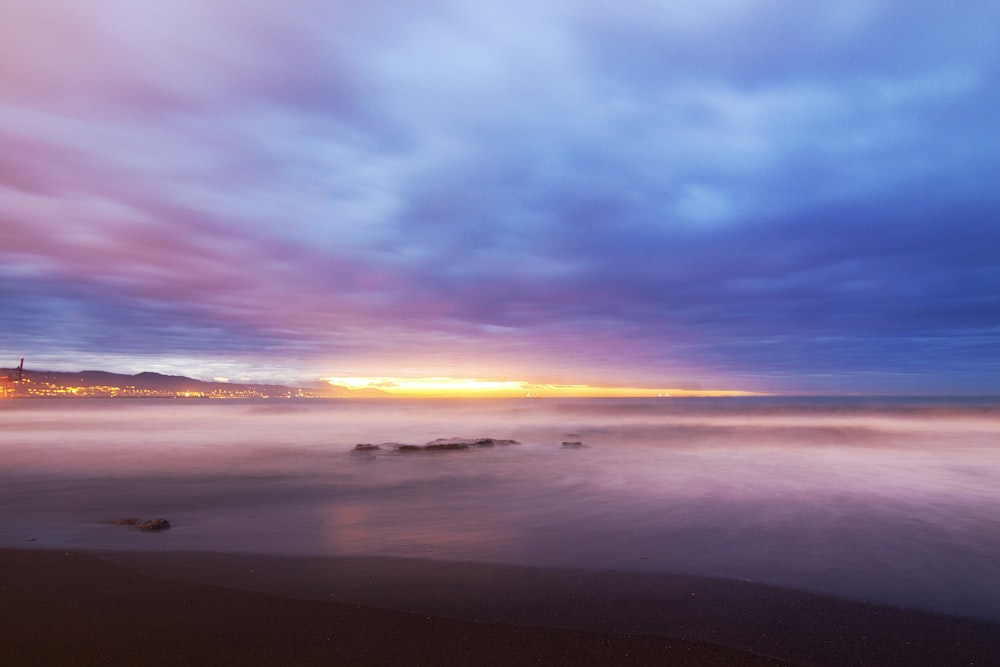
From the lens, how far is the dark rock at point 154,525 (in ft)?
39.8

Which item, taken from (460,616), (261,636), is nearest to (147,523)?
(261,636)

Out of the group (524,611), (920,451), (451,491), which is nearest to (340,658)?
(524,611)

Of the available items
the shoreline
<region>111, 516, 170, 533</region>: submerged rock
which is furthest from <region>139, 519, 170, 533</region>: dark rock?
the shoreline

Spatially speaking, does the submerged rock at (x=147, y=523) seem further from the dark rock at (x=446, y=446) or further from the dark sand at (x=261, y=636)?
the dark rock at (x=446, y=446)

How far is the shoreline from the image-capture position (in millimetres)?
6148

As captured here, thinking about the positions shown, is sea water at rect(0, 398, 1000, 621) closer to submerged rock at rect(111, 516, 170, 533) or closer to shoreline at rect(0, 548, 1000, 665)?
submerged rock at rect(111, 516, 170, 533)

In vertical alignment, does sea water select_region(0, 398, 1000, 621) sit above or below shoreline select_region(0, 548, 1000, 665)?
below

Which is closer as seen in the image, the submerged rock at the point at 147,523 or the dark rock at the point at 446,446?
the submerged rock at the point at 147,523

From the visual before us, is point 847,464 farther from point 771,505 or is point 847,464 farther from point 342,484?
point 342,484

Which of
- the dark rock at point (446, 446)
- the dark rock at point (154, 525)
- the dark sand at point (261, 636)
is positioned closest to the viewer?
the dark sand at point (261, 636)

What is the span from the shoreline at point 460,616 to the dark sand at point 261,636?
24 millimetres

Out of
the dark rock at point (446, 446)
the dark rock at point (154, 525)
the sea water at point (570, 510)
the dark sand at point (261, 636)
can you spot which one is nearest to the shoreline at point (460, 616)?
the dark sand at point (261, 636)

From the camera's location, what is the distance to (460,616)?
711cm

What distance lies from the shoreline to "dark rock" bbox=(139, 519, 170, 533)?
2.69 m
